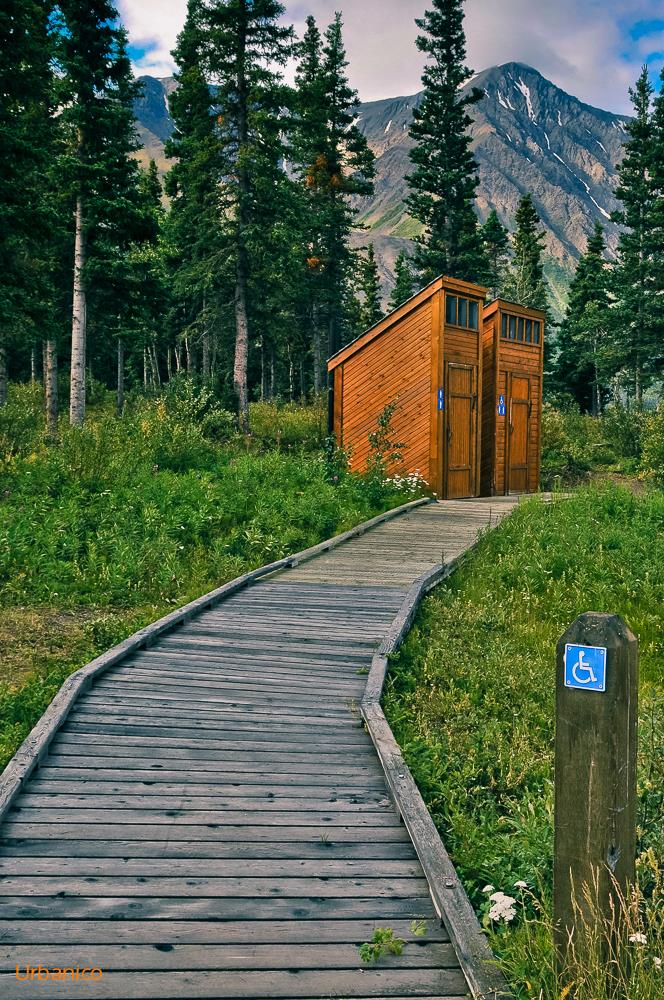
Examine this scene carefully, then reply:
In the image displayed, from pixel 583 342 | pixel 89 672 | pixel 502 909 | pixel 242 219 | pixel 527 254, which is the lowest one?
pixel 502 909

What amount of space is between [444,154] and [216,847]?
4259cm

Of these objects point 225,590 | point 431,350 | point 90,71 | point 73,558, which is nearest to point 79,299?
point 90,71

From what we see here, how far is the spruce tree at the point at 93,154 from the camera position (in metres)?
22.6

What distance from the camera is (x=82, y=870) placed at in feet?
11.3

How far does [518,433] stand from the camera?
2142 centimetres

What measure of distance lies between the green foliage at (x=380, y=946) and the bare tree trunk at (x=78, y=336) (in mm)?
21135

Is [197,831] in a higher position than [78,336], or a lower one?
lower

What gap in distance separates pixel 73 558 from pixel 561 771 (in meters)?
8.33

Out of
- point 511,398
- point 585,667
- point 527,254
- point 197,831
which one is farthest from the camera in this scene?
point 527,254

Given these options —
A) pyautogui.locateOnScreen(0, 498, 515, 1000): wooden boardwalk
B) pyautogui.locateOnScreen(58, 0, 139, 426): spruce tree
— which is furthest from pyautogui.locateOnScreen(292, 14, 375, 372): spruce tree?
pyautogui.locateOnScreen(0, 498, 515, 1000): wooden boardwalk

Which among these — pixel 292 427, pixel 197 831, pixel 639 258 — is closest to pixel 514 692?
pixel 197 831

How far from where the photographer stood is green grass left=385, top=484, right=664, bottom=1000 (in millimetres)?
3627

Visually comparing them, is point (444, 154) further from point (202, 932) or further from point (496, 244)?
point (202, 932)

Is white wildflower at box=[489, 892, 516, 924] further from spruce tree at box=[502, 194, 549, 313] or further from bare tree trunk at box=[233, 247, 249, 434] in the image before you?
spruce tree at box=[502, 194, 549, 313]
